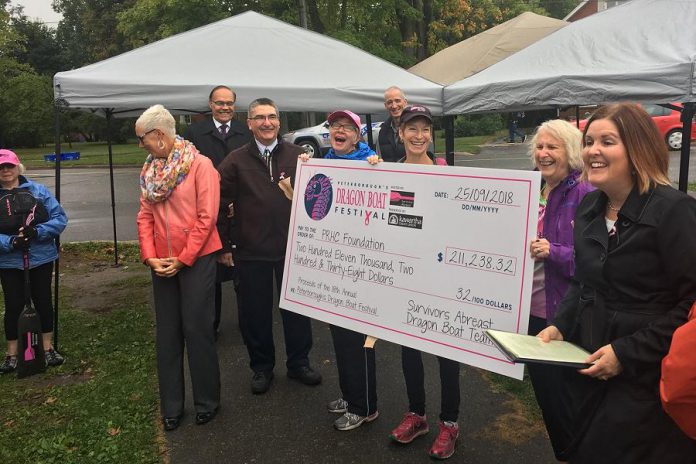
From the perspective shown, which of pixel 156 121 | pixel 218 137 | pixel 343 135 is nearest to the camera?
pixel 156 121

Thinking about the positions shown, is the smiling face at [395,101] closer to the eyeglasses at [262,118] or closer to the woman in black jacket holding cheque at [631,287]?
the eyeglasses at [262,118]

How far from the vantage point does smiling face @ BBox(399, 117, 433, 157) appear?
9.70ft

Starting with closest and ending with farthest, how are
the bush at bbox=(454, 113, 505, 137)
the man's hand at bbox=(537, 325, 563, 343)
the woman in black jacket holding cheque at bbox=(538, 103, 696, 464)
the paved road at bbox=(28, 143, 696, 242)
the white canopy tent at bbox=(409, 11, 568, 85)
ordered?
the woman in black jacket holding cheque at bbox=(538, 103, 696, 464) < the man's hand at bbox=(537, 325, 563, 343) < the white canopy tent at bbox=(409, 11, 568, 85) < the paved road at bbox=(28, 143, 696, 242) < the bush at bbox=(454, 113, 505, 137)

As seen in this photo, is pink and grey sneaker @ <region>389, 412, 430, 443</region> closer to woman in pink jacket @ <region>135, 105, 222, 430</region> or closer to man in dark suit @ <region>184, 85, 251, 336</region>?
woman in pink jacket @ <region>135, 105, 222, 430</region>

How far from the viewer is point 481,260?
2.42m

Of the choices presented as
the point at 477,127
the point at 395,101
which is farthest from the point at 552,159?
the point at 477,127

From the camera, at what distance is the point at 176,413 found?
351 centimetres

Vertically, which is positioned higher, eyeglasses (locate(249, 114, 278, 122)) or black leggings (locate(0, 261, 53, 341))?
eyeglasses (locate(249, 114, 278, 122))

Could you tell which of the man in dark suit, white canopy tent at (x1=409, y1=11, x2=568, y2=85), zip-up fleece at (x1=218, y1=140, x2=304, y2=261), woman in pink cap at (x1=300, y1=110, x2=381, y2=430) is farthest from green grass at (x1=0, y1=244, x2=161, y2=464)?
white canopy tent at (x1=409, y1=11, x2=568, y2=85)

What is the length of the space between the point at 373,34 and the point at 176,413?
1843cm

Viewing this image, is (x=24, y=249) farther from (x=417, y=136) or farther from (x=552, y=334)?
(x=552, y=334)

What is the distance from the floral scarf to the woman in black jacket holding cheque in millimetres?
2396

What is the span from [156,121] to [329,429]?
2.27m

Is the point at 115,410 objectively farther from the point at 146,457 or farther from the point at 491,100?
the point at 491,100
